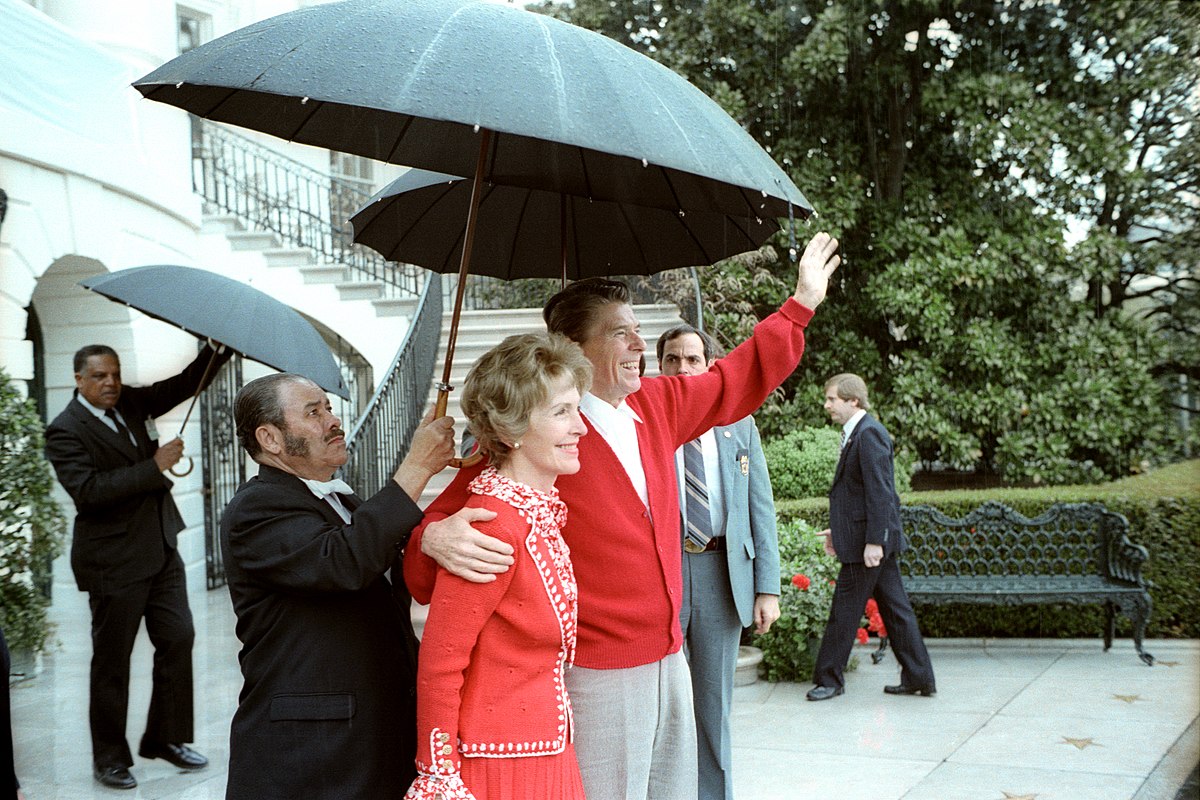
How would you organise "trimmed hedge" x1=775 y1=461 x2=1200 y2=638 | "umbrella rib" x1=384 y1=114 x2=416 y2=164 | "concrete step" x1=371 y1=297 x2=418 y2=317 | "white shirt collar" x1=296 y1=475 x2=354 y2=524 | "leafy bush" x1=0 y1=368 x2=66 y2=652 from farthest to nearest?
"concrete step" x1=371 y1=297 x2=418 y2=317
"trimmed hedge" x1=775 y1=461 x2=1200 y2=638
"leafy bush" x1=0 y1=368 x2=66 y2=652
"umbrella rib" x1=384 y1=114 x2=416 y2=164
"white shirt collar" x1=296 y1=475 x2=354 y2=524

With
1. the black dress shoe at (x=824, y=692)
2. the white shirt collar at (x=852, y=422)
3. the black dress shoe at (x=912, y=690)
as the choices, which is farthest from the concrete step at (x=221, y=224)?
the black dress shoe at (x=912, y=690)

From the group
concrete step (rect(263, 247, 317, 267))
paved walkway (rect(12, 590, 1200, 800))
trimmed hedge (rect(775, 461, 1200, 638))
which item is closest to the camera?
paved walkway (rect(12, 590, 1200, 800))

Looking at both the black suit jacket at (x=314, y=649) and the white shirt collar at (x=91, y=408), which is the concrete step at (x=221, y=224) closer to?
the white shirt collar at (x=91, y=408)

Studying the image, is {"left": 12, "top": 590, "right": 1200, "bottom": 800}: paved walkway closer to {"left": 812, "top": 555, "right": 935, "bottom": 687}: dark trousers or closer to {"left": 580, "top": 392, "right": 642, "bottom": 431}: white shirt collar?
{"left": 812, "top": 555, "right": 935, "bottom": 687}: dark trousers

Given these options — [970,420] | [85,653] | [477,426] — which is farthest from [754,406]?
[970,420]

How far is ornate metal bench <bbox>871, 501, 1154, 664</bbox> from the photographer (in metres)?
7.40

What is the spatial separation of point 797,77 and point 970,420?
4101 millimetres

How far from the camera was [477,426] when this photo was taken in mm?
2445

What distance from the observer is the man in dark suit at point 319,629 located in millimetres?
2338

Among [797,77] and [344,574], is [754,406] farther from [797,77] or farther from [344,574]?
[797,77]

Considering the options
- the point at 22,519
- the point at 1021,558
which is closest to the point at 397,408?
the point at 22,519

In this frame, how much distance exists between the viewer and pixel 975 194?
12.4 m

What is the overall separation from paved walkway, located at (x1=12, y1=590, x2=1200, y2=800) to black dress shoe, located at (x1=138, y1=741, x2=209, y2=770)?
2.4 inches

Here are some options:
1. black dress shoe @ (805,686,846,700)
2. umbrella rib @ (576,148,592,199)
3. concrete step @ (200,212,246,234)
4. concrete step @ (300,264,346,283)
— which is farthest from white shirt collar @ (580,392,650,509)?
concrete step @ (200,212,246,234)
